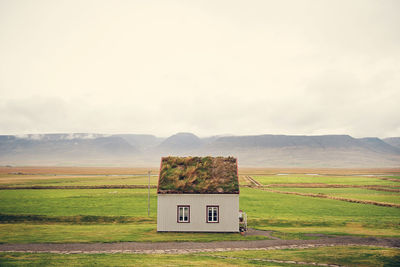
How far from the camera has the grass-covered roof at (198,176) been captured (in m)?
34.9

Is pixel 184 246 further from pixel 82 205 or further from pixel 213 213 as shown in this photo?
pixel 82 205

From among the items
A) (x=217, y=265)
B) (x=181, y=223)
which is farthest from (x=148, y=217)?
(x=217, y=265)

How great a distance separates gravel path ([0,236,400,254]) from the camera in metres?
26.0

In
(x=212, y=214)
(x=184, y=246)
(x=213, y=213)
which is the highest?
(x=213, y=213)

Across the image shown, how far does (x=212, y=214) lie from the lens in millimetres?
34656

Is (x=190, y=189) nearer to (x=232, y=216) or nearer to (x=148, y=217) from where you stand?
(x=232, y=216)

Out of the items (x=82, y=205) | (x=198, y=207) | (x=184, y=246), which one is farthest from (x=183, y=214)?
(x=82, y=205)

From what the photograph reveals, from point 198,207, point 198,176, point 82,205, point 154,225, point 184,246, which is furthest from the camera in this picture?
point 82,205

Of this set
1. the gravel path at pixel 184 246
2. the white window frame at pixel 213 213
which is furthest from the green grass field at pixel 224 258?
the white window frame at pixel 213 213

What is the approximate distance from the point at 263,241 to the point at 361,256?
8.77 meters

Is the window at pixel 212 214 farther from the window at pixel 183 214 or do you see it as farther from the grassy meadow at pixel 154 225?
the window at pixel 183 214

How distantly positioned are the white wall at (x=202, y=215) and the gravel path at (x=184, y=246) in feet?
15.0

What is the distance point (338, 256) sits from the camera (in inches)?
966

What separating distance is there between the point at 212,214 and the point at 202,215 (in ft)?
3.59
